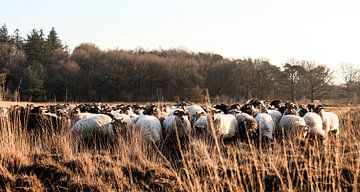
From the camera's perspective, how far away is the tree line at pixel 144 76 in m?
50.2

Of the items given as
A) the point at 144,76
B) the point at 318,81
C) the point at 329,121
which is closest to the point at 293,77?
the point at 318,81

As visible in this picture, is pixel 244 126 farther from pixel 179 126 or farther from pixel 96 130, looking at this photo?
pixel 96 130

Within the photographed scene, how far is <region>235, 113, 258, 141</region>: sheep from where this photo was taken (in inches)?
469

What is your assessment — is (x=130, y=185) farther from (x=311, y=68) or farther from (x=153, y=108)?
(x=311, y=68)

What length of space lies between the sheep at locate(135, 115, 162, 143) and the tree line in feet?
121

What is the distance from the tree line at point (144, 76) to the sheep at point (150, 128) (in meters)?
36.8

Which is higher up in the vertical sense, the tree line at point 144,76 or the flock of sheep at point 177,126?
the tree line at point 144,76

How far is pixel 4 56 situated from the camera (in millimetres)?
64438

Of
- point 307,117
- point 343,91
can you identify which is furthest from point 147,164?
point 343,91

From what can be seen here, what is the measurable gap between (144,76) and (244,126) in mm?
50415

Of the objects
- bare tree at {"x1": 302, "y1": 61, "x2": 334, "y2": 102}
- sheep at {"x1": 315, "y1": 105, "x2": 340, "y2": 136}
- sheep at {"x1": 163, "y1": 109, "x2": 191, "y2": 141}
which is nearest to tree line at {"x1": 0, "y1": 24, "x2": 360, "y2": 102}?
bare tree at {"x1": 302, "y1": 61, "x2": 334, "y2": 102}

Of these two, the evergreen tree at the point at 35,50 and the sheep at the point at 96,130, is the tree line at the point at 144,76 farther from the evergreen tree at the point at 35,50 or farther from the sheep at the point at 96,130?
the sheep at the point at 96,130

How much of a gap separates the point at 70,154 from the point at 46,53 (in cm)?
6307

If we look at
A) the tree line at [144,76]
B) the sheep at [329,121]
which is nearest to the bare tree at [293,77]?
the tree line at [144,76]
